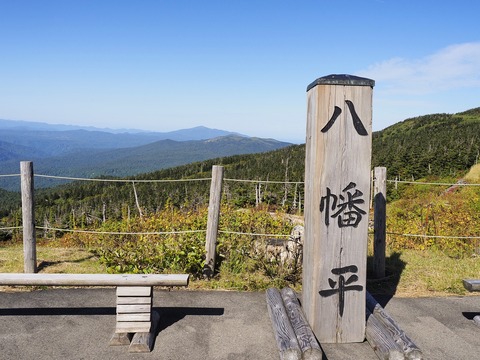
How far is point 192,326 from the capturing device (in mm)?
4500

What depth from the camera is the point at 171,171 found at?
100188mm

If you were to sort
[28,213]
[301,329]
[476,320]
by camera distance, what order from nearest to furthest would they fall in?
[301,329], [476,320], [28,213]

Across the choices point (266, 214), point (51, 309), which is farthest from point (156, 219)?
point (51, 309)

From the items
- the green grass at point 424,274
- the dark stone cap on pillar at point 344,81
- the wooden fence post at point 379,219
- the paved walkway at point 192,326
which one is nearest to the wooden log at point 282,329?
the paved walkway at point 192,326

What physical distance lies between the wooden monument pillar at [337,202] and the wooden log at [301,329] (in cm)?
16

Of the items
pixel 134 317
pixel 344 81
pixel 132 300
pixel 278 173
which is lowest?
pixel 278 173

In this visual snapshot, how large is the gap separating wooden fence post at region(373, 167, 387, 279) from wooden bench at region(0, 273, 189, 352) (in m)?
3.77

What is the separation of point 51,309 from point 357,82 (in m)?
4.76

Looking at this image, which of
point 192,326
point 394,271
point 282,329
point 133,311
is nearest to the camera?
point 282,329

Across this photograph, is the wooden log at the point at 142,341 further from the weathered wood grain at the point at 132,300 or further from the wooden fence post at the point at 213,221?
the wooden fence post at the point at 213,221

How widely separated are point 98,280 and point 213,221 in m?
2.31

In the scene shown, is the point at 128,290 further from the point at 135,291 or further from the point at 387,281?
the point at 387,281

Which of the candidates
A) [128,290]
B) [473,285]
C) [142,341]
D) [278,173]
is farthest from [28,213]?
[278,173]

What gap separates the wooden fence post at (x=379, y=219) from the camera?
20.7ft
